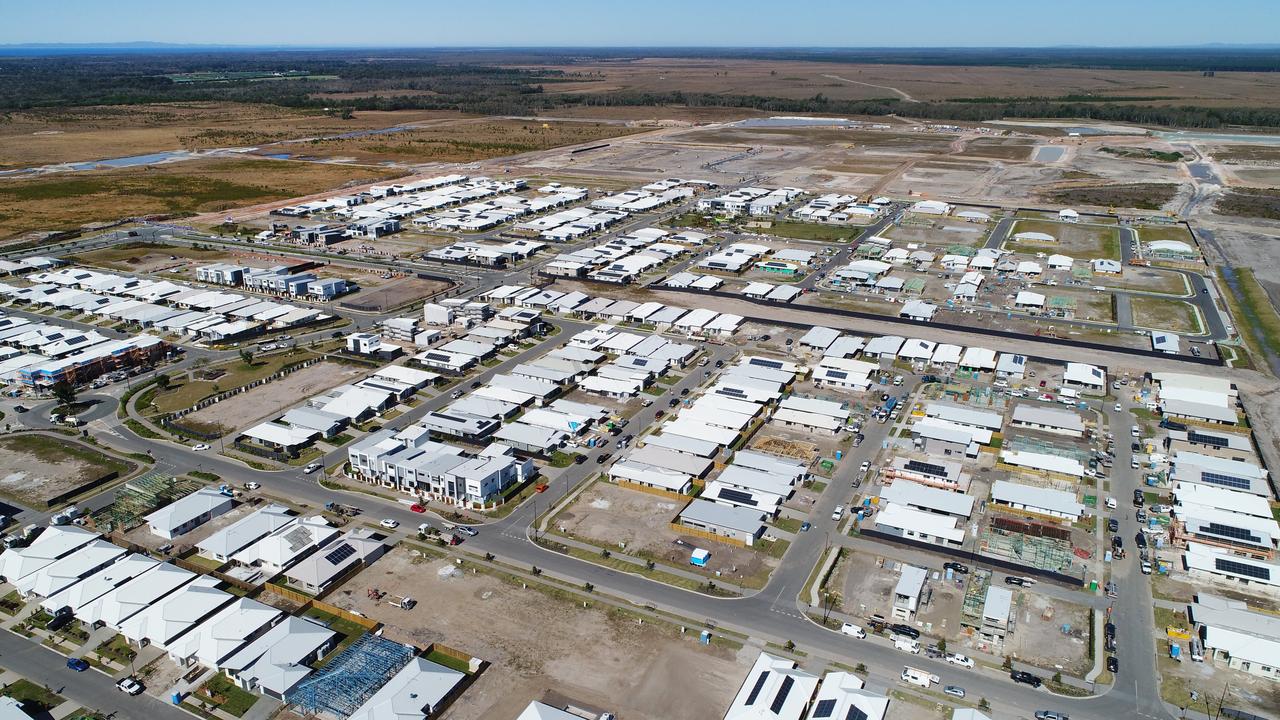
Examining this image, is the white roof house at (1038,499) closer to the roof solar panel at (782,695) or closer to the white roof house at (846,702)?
the white roof house at (846,702)

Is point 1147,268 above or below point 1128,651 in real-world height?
above

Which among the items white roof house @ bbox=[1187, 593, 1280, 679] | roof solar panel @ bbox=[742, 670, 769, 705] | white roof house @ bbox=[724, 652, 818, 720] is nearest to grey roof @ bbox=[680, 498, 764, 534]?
white roof house @ bbox=[724, 652, 818, 720]

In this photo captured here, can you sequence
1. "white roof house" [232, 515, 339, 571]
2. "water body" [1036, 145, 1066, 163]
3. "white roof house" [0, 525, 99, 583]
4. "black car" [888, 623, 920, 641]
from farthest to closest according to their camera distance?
"water body" [1036, 145, 1066, 163] < "white roof house" [232, 515, 339, 571] < "white roof house" [0, 525, 99, 583] < "black car" [888, 623, 920, 641]

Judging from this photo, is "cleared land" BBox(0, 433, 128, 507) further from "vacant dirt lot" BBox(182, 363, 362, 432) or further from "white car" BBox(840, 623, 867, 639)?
"white car" BBox(840, 623, 867, 639)

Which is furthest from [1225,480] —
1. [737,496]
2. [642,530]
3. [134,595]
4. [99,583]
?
[99,583]

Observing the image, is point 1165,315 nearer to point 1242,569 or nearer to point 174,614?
point 1242,569

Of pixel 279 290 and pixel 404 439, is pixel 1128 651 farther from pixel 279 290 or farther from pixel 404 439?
pixel 279 290

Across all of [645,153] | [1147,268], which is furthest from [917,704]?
[645,153]

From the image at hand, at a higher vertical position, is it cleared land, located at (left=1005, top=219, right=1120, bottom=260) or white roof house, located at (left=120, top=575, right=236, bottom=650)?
cleared land, located at (left=1005, top=219, right=1120, bottom=260)
